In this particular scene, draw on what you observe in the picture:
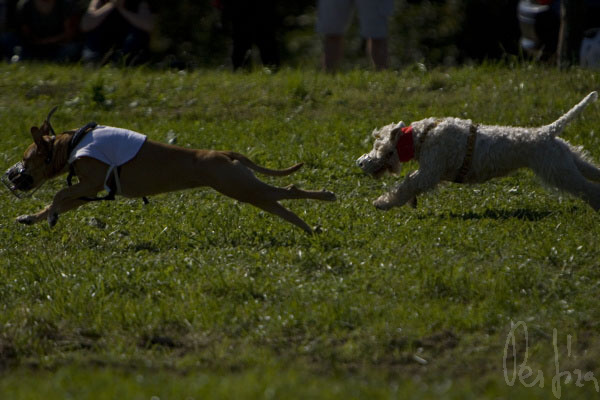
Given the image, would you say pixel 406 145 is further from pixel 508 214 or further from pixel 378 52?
pixel 378 52

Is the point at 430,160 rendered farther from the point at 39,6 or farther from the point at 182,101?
the point at 39,6

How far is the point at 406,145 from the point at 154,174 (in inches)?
74.0

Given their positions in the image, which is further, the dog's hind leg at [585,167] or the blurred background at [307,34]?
the blurred background at [307,34]

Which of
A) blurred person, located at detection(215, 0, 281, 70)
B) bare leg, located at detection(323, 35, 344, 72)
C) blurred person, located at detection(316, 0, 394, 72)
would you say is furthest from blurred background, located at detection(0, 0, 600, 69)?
blurred person, located at detection(316, 0, 394, 72)

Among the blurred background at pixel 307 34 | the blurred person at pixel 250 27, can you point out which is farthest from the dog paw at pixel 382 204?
the blurred background at pixel 307 34

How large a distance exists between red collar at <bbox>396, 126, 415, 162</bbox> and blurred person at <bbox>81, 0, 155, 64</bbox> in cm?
594

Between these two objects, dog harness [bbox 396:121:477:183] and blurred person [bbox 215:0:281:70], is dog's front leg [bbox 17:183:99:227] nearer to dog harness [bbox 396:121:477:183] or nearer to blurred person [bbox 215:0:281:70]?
dog harness [bbox 396:121:477:183]

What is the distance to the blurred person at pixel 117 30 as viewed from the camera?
12.9 metres

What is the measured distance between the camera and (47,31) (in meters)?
13.5

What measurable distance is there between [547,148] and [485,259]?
1.23m

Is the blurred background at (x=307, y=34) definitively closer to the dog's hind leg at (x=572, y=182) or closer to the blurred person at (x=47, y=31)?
the blurred person at (x=47, y=31)

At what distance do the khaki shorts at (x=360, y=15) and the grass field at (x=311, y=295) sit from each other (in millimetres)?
2688

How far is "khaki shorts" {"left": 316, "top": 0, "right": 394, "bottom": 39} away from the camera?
38.7 feet

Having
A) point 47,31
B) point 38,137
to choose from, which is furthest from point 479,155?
point 47,31
